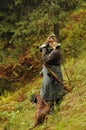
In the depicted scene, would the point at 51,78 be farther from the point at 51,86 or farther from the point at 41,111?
the point at 41,111

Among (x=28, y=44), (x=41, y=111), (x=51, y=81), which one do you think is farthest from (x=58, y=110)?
(x=28, y=44)

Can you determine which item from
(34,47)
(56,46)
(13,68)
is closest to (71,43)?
(34,47)

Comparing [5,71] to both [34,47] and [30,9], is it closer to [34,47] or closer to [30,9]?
[34,47]

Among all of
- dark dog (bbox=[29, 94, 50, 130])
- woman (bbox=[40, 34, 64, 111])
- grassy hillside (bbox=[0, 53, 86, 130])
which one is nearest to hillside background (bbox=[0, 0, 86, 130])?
grassy hillside (bbox=[0, 53, 86, 130])

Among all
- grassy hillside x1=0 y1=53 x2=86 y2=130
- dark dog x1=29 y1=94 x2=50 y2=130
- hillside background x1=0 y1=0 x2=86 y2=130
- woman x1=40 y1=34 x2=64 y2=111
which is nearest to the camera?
grassy hillside x1=0 y1=53 x2=86 y2=130

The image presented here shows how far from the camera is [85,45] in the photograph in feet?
50.0

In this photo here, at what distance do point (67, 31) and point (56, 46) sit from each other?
29.1 feet

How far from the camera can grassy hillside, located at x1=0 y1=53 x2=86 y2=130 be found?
Answer: 268 inches

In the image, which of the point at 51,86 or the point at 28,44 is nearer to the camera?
the point at 51,86

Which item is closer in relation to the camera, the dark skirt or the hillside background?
the dark skirt

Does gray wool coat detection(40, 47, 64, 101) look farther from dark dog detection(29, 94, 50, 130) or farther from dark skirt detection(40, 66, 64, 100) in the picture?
dark dog detection(29, 94, 50, 130)

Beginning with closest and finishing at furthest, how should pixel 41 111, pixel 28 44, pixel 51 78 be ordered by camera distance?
pixel 41 111 → pixel 51 78 → pixel 28 44

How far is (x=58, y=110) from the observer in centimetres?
803

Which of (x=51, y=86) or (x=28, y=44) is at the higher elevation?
(x=51, y=86)
